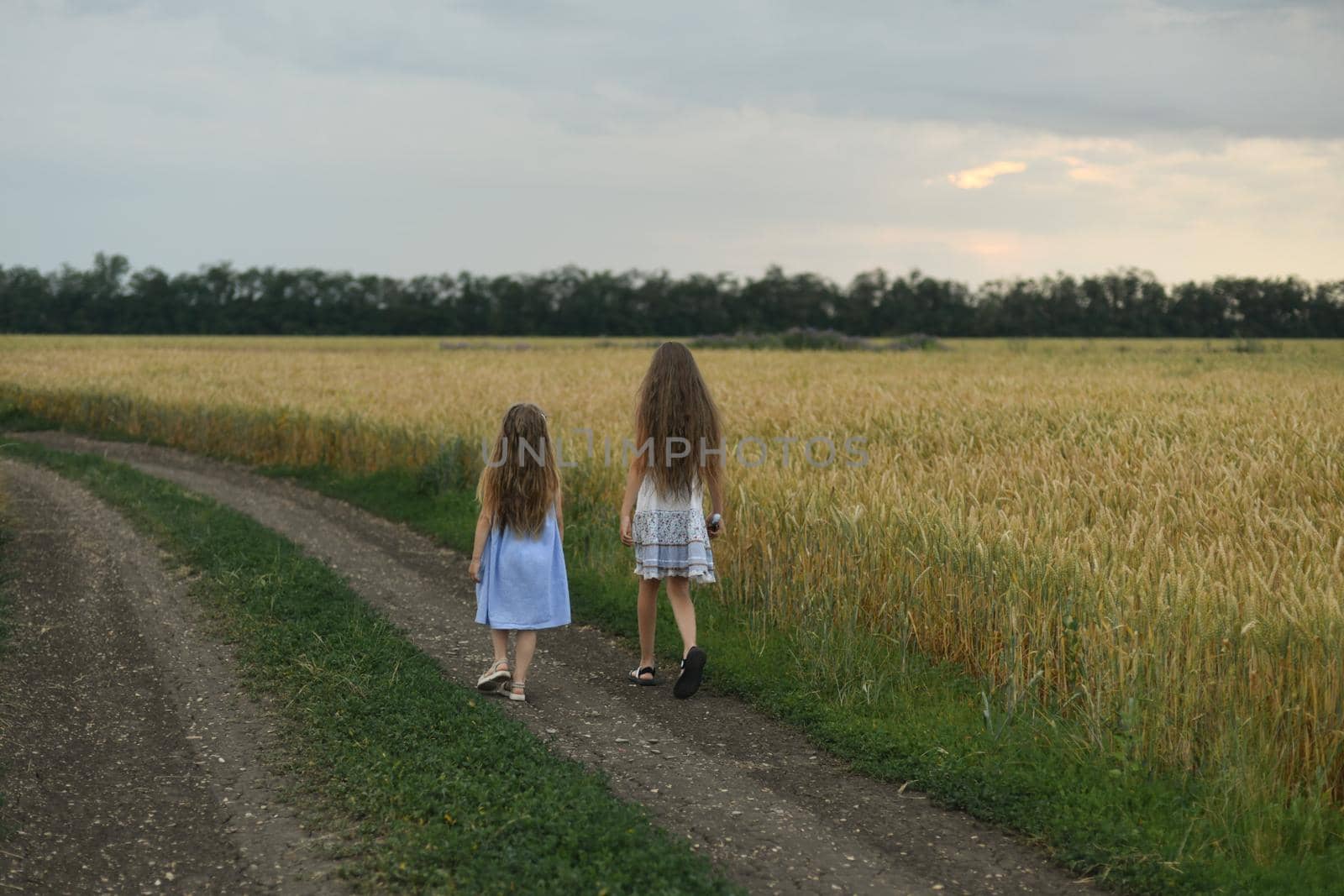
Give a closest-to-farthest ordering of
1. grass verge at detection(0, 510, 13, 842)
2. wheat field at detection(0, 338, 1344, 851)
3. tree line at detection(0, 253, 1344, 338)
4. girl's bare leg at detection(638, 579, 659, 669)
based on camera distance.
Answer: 1. grass verge at detection(0, 510, 13, 842)
2. wheat field at detection(0, 338, 1344, 851)
3. girl's bare leg at detection(638, 579, 659, 669)
4. tree line at detection(0, 253, 1344, 338)

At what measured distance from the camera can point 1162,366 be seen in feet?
108

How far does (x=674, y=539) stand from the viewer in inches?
299

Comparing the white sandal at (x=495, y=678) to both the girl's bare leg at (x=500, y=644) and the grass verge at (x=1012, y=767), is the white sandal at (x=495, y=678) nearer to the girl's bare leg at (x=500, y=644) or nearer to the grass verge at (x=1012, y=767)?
the girl's bare leg at (x=500, y=644)

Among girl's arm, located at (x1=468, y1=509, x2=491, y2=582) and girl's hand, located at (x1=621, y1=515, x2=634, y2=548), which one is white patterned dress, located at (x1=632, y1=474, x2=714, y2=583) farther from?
girl's arm, located at (x1=468, y1=509, x2=491, y2=582)

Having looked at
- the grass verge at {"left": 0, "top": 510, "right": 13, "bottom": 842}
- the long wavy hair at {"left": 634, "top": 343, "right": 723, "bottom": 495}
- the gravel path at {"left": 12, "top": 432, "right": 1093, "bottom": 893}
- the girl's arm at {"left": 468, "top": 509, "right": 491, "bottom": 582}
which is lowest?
the gravel path at {"left": 12, "top": 432, "right": 1093, "bottom": 893}

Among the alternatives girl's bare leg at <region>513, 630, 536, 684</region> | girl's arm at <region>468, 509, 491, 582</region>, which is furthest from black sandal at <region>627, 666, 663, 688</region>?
girl's arm at <region>468, 509, 491, 582</region>

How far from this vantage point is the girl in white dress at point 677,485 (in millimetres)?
7480

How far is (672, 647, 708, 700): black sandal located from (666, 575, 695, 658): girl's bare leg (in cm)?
17

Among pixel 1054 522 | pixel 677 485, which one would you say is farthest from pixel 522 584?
pixel 1054 522

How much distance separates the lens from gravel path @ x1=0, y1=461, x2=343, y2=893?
16.5 ft

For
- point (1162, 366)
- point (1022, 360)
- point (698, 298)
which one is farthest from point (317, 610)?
point (698, 298)

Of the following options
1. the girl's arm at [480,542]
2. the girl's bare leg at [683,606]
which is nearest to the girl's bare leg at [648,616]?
the girl's bare leg at [683,606]

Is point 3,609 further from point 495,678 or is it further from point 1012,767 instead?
point 1012,767

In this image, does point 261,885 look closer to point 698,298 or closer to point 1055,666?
point 1055,666
